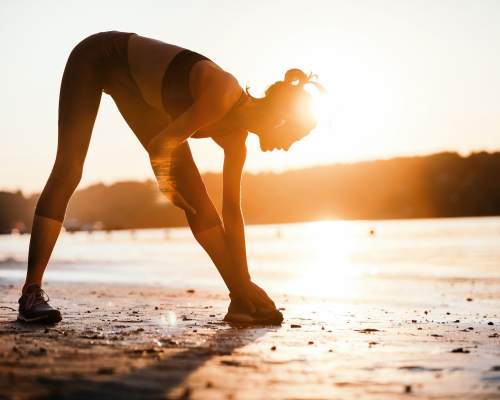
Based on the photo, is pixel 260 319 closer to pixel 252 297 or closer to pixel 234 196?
pixel 252 297

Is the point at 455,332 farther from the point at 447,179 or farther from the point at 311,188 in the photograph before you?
the point at 447,179

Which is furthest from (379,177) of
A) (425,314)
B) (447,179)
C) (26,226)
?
(425,314)

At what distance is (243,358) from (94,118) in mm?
2169

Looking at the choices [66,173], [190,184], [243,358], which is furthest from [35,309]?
[243,358]

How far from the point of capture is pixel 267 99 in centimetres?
344

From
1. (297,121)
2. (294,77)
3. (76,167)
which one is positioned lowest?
(76,167)

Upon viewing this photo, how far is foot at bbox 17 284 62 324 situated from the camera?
3.35m

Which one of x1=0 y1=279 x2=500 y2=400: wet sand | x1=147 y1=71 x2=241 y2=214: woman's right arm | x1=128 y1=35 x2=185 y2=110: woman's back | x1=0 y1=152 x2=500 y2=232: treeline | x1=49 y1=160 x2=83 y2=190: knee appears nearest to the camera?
x1=0 y1=279 x2=500 y2=400: wet sand

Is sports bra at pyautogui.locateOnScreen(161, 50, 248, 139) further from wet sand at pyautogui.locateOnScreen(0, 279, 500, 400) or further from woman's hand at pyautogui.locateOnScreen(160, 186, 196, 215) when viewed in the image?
wet sand at pyautogui.locateOnScreen(0, 279, 500, 400)

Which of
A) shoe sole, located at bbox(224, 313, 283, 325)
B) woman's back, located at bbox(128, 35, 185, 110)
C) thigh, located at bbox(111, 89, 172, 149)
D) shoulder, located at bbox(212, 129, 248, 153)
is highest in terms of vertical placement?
woman's back, located at bbox(128, 35, 185, 110)

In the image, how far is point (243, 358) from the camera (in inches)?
93.7

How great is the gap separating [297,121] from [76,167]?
1590 mm

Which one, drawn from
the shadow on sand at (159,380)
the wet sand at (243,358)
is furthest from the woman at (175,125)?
the shadow on sand at (159,380)

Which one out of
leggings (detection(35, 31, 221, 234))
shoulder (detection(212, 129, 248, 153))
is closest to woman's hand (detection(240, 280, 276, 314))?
leggings (detection(35, 31, 221, 234))
